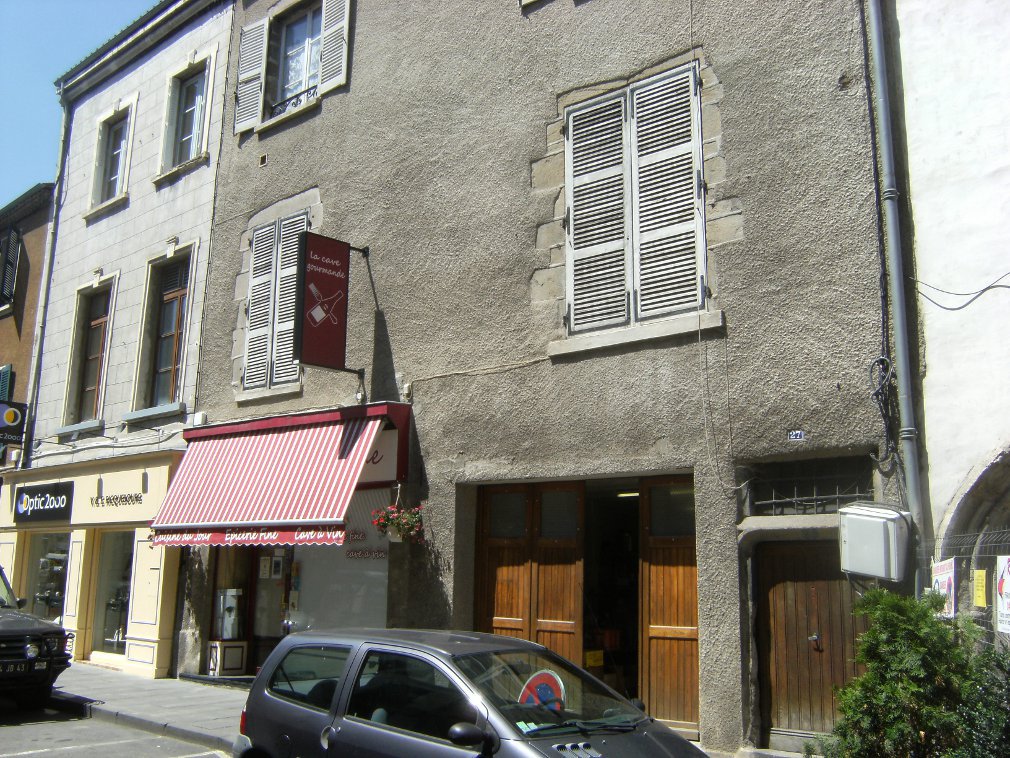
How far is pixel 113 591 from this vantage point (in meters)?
14.2

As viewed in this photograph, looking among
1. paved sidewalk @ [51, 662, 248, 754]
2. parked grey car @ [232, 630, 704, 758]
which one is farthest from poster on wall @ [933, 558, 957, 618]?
paved sidewalk @ [51, 662, 248, 754]

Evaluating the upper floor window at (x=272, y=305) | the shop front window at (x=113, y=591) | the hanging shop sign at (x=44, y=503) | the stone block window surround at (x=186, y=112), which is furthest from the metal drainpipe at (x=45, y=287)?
the upper floor window at (x=272, y=305)

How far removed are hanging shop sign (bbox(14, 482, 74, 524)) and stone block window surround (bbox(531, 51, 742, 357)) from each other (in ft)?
30.9

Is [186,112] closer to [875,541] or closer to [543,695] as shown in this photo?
[875,541]

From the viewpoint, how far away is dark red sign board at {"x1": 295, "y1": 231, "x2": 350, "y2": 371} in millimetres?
10656

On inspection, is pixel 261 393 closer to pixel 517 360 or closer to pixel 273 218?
pixel 273 218

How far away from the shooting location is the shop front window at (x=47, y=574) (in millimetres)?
15297

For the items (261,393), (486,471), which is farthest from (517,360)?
(261,393)

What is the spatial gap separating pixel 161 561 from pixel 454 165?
674 centimetres

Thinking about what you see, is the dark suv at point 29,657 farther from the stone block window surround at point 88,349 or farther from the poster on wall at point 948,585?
the poster on wall at point 948,585

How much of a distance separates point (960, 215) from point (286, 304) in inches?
318

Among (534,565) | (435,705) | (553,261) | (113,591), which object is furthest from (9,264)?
(435,705)

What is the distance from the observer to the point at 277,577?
12250 mm

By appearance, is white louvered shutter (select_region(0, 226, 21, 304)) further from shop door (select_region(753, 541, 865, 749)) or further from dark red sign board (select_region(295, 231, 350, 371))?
shop door (select_region(753, 541, 865, 749))
